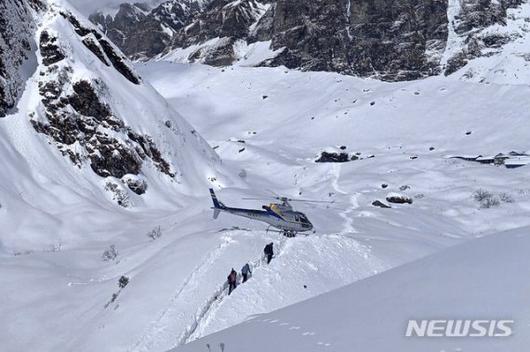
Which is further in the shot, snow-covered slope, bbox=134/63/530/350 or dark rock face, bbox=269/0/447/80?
dark rock face, bbox=269/0/447/80

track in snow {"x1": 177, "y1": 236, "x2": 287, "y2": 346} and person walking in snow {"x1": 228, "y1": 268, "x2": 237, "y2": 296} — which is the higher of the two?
person walking in snow {"x1": 228, "y1": 268, "x2": 237, "y2": 296}

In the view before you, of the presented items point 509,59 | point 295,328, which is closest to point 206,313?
point 295,328

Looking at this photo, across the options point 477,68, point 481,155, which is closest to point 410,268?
point 481,155

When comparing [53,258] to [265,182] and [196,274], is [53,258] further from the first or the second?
[265,182]

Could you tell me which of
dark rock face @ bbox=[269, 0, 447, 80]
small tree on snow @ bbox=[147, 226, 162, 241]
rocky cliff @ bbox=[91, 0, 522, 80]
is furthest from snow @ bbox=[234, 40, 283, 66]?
small tree on snow @ bbox=[147, 226, 162, 241]

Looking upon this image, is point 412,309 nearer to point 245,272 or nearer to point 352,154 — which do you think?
point 245,272

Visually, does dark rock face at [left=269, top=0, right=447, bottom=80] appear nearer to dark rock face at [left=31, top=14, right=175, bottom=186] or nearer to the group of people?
dark rock face at [left=31, top=14, right=175, bottom=186]

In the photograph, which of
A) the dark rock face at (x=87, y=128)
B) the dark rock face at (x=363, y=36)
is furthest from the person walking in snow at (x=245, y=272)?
the dark rock face at (x=363, y=36)
